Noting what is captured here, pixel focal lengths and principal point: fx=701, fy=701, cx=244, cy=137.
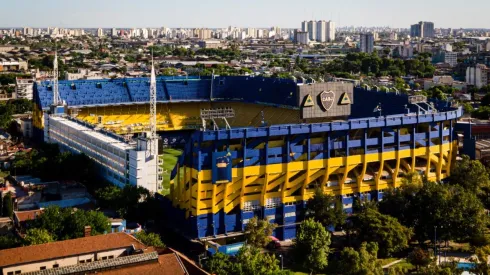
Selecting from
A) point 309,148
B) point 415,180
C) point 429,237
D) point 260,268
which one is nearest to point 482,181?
point 415,180

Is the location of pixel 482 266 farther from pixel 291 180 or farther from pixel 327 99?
pixel 327 99

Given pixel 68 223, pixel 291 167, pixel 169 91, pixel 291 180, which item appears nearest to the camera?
pixel 68 223

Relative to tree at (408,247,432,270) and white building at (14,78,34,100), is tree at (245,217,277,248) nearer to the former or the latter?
tree at (408,247,432,270)

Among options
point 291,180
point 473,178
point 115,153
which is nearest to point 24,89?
point 115,153

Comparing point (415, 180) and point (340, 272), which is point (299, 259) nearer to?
point (340, 272)

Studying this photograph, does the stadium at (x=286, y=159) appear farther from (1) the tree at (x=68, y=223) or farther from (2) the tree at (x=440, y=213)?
(1) the tree at (x=68, y=223)

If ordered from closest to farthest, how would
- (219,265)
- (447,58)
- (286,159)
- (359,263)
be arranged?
(219,265), (359,263), (286,159), (447,58)
